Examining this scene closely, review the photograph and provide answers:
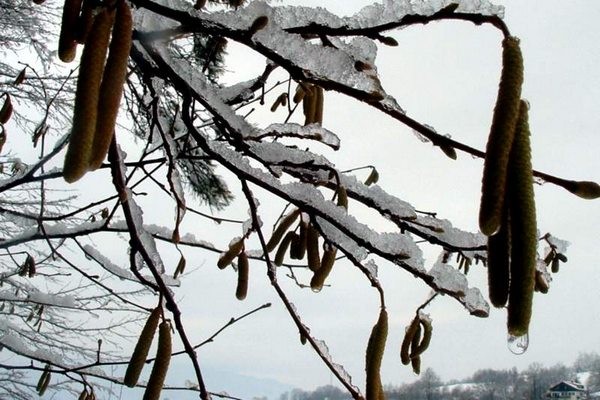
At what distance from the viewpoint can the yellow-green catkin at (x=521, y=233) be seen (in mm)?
634

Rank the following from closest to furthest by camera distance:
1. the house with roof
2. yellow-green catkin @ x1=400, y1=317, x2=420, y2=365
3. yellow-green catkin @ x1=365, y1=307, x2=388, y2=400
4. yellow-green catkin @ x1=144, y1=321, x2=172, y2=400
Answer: yellow-green catkin @ x1=365, y1=307, x2=388, y2=400
yellow-green catkin @ x1=144, y1=321, x2=172, y2=400
yellow-green catkin @ x1=400, y1=317, x2=420, y2=365
the house with roof

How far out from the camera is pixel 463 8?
0.82 meters

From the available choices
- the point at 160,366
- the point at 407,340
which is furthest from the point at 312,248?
the point at 160,366

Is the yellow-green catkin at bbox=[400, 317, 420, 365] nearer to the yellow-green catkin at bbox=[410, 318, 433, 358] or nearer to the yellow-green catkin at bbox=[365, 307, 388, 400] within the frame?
the yellow-green catkin at bbox=[410, 318, 433, 358]

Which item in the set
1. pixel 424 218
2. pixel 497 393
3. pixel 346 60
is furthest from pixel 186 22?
pixel 497 393

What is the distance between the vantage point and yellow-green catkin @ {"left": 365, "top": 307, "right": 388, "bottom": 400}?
1044 mm

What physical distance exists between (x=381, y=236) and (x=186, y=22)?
587 millimetres

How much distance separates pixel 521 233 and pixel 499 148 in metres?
0.11

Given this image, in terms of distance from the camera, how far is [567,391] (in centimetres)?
4800

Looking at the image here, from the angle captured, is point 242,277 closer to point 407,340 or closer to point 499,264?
point 407,340

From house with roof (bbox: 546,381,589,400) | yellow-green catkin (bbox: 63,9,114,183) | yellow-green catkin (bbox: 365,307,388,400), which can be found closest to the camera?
yellow-green catkin (bbox: 63,9,114,183)

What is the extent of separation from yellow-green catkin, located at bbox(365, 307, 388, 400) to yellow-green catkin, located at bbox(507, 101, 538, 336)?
442mm

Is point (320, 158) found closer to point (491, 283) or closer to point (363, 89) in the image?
point (363, 89)

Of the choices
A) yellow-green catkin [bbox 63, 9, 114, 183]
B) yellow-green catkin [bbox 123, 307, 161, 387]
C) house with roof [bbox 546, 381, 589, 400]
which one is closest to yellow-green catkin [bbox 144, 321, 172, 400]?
yellow-green catkin [bbox 123, 307, 161, 387]
